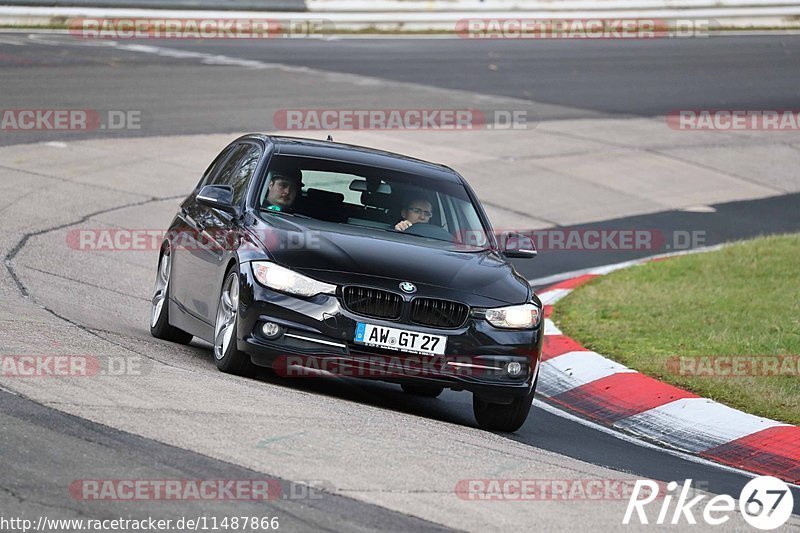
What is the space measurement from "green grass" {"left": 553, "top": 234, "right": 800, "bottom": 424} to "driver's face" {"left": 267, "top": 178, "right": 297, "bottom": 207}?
10.7 feet

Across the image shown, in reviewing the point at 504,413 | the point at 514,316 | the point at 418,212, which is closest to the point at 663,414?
the point at 504,413

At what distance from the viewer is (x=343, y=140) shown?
21781 millimetres

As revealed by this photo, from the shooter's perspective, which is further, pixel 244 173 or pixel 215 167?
pixel 215 167

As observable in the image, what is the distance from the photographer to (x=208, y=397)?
304 inches

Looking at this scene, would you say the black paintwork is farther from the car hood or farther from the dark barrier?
the dark barrier

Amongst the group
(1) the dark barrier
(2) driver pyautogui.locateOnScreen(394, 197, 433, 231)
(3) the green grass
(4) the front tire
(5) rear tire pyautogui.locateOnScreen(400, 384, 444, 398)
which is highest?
(1) the dark barrier

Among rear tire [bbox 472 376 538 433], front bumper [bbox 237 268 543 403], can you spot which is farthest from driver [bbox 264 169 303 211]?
rear tire [bbox 472 376 538 433]

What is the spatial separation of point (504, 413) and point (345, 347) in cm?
126

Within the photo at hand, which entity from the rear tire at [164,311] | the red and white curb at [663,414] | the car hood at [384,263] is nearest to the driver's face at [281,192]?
the car hood at [384,263]

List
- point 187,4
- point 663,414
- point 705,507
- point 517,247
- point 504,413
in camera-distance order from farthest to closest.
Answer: point 187,4
point 663,414
point 517,247
point 504,413
point 705,507

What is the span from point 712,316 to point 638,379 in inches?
91.5

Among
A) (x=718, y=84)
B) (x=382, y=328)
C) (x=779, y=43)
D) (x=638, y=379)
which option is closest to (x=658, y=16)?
(x=779, y=43)

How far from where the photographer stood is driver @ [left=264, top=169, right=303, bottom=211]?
9609 mm

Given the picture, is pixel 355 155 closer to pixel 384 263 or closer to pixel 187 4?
pixel 384 263
